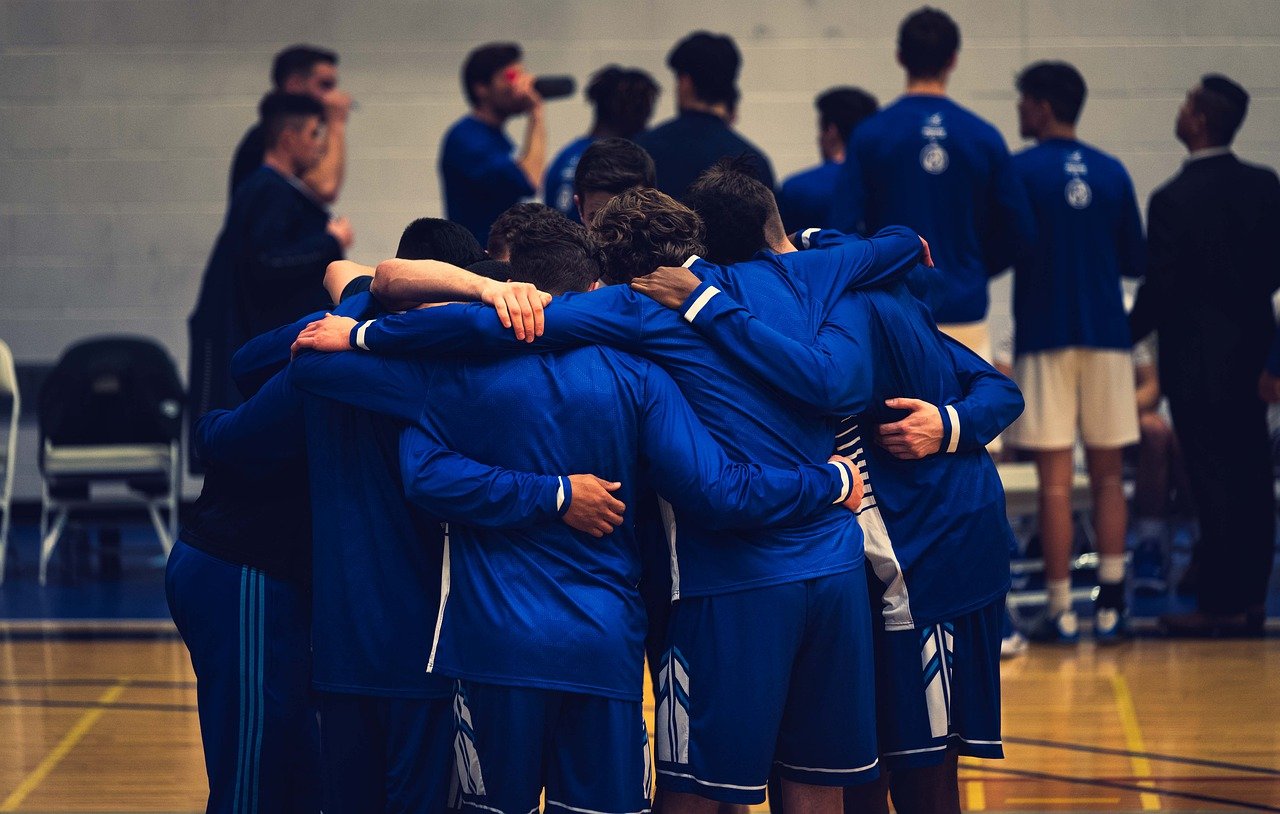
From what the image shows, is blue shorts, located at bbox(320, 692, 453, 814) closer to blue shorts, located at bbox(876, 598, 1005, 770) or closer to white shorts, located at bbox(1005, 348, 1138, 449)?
blue shorts, located at bbox(876, 598, 1005, 770)

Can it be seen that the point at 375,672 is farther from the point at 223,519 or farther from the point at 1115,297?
the point at 1115,297

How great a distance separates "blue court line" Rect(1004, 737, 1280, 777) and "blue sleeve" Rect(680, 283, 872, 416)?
6.96ft

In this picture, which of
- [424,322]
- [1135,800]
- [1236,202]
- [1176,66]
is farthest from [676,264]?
[1176,66]

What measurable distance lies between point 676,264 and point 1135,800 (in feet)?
6.80

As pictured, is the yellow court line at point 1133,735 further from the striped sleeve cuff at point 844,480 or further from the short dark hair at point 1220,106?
the short dark hair at point 1220,106

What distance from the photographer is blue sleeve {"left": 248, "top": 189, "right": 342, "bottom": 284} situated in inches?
223

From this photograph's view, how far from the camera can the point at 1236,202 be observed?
6.05 metres

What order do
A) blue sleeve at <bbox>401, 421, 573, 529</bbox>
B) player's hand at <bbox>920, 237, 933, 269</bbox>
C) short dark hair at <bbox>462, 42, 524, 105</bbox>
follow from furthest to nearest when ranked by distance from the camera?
short dark hair at <bbox>462, 42, 524, 105</bbox>
player's hand at <bbox>920, 237, 933, 269</bbox>
blue sleeve at <bbox>401, 421, 573, 529</bbox>

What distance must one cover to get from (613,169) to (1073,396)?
2.71 m

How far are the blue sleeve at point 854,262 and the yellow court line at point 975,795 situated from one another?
1.57 m

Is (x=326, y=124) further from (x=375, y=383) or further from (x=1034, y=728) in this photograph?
(x=375, y=383)

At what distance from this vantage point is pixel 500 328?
2840 mm

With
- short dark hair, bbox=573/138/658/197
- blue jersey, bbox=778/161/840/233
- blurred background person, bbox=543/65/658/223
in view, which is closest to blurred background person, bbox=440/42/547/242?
blurred background person, bbox=543/65/658/223

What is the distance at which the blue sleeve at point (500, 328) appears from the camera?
2844 millimetres
